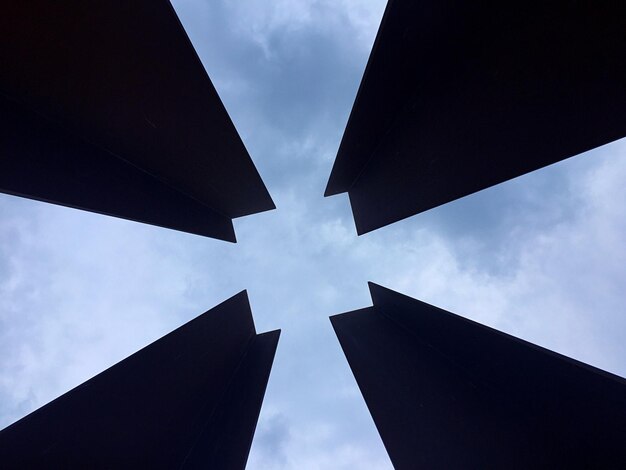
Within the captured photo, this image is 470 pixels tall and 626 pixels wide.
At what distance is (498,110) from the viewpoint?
6258 mm

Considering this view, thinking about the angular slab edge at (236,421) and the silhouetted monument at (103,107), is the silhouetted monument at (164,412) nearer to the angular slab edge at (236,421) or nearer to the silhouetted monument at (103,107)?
the angular slab edge at (236,421)

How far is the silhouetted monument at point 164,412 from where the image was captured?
5.13 metres

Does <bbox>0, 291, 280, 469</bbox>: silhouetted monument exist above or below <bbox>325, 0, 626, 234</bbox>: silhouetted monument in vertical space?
below

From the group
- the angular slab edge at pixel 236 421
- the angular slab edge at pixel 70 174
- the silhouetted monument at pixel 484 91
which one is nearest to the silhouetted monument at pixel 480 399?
the silhouetted monument at pixel 484 91

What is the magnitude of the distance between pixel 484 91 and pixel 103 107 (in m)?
7.47

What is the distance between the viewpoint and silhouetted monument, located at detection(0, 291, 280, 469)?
5.13m

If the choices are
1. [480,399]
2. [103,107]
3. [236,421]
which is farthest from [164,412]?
[480,399]

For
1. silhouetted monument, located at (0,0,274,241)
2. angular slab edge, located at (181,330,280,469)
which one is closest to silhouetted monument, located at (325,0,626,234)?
silhouetted monument, located at (0,0,274,241)

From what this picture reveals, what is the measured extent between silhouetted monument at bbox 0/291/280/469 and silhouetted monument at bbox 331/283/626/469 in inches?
173

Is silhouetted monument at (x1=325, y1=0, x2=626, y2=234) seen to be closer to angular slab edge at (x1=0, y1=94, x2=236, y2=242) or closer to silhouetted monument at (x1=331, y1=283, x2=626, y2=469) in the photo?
silhouetted monument at (x1=331, y1=283, x2=626, y2=469)

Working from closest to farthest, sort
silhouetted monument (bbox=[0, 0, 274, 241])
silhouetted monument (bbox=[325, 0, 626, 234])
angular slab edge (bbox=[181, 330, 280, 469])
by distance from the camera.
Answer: silhouetted monument (bbox=[325, 0, 626, 234]), silhouetted monument (bbox=[0, 0, 274, 241]), angular slab edge (bbox=[181, 330, 280, 469])

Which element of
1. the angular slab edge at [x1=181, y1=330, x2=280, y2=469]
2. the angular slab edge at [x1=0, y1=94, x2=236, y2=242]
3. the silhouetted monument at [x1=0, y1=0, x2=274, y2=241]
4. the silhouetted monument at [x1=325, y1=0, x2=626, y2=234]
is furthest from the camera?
the angular slab edge at [x1=181, y1=330, x2=280, y2=469]

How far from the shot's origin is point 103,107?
A: 6.46m

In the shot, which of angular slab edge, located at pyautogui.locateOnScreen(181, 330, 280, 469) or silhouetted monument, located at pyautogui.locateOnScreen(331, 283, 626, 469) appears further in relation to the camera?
angular slab edge, located at pyautogui.locateOnScreen(181, 330, 280, 469)
